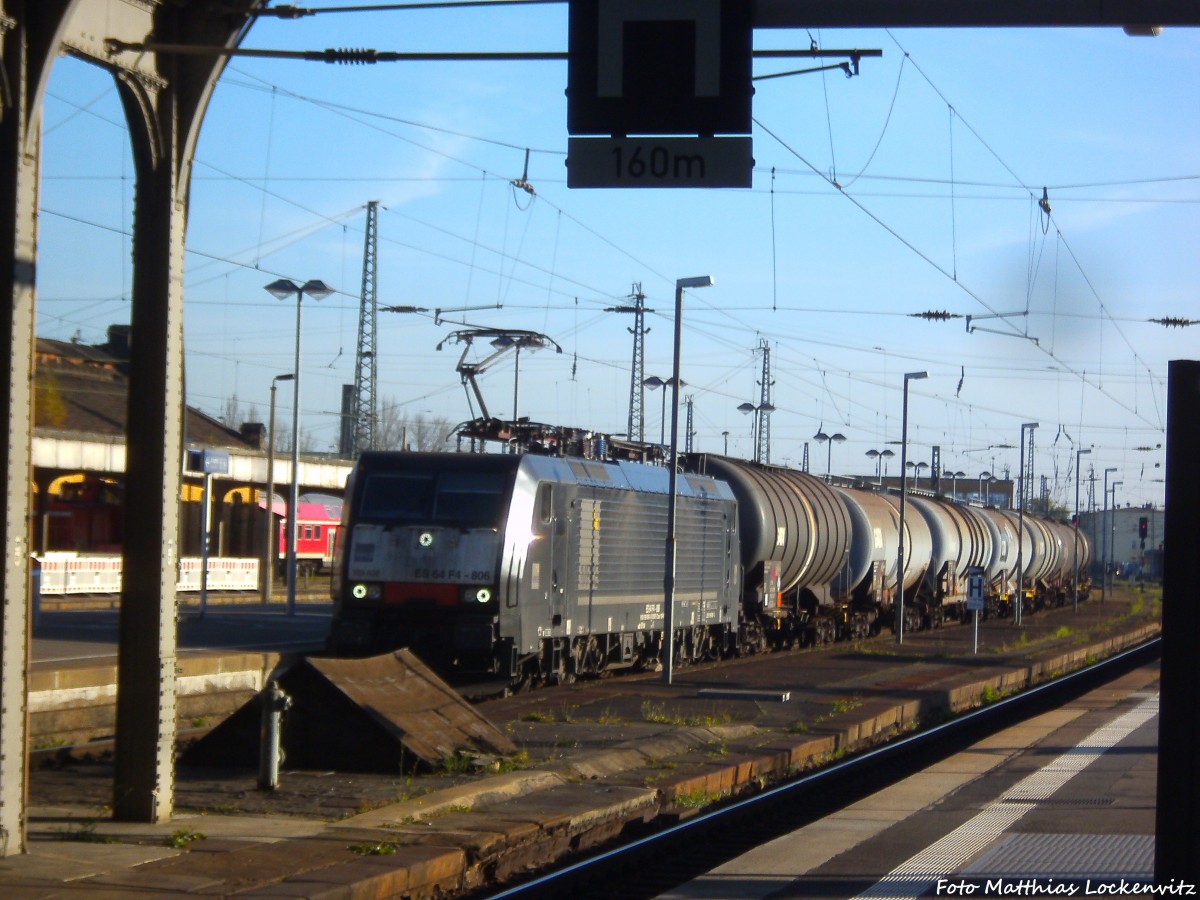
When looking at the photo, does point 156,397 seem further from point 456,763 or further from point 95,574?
point 95,574

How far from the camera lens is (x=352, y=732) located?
11.4 meters

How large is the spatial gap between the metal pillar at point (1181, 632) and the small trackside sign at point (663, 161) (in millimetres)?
2954

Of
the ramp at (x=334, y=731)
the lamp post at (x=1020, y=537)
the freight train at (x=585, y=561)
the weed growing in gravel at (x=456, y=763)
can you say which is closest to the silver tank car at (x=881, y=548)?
the freight train at (x=585, y=561)

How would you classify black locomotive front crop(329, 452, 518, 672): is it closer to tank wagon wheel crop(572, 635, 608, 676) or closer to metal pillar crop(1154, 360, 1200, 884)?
tank wagon wheel crop(572, 635, 608, 676)

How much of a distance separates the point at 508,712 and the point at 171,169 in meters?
9.71

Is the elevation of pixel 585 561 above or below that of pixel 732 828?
above

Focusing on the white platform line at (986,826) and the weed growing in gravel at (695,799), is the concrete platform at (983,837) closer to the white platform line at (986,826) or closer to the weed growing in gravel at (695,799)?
the white platform line at (986,826)

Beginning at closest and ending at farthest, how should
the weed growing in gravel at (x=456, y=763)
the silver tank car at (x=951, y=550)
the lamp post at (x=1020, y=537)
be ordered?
the weed growing in gravel at (x=456, y=763) < the silver tank car at (x=951, y=550) < the lamp post at (x=1020, y=537)

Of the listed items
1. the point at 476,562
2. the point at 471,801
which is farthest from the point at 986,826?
the point at 476,562

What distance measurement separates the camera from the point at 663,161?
793 cm

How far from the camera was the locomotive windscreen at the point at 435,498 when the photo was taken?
18.6m

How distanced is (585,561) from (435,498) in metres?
2.98

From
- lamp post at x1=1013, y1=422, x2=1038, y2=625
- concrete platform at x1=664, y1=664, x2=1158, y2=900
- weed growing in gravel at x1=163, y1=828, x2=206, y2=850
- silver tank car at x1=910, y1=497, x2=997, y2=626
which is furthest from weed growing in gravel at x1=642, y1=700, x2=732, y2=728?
lamp post at x1=1013, y1=422, x2=1038, y2=625

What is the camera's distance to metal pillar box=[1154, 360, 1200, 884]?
5.61 metres
